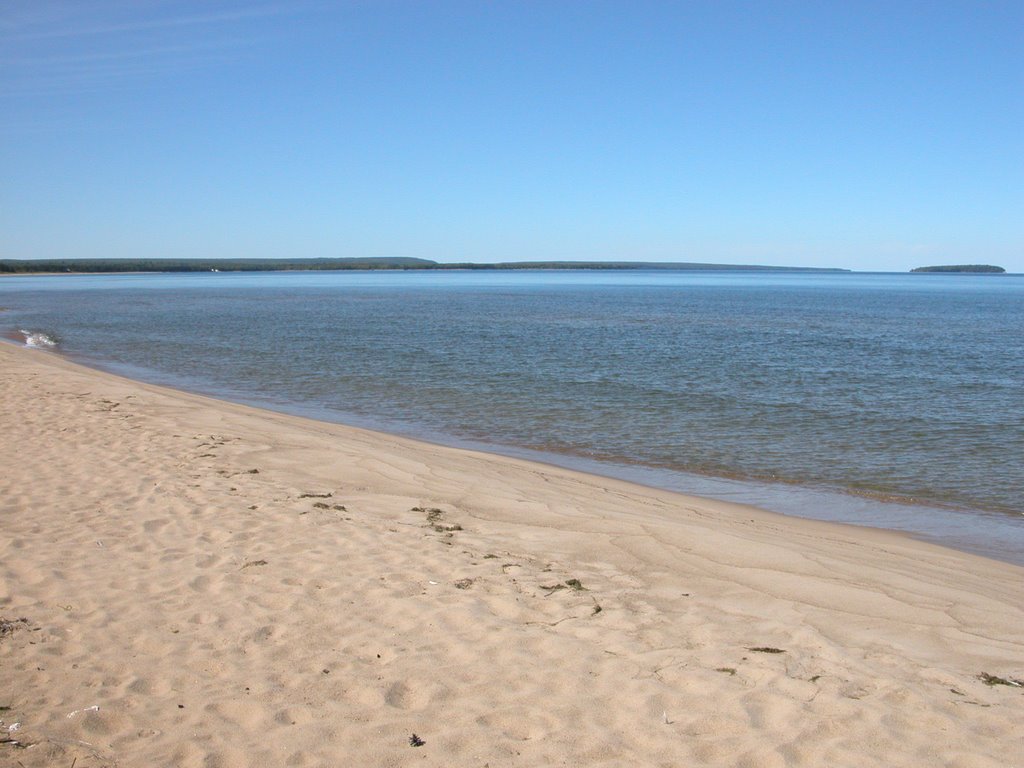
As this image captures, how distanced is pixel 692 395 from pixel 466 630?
15.4 m

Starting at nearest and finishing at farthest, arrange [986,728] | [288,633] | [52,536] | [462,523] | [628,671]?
1. [986,728]
2. [628,671]
3. [288,633]
4. [52,536]
5. [462,523]

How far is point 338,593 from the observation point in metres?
5.89

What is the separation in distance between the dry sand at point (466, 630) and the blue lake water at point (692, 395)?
2.87 metres

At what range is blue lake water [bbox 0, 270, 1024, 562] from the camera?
11891 mm

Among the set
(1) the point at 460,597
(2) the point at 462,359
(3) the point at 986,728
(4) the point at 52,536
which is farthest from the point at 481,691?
(2) the point at 462,359

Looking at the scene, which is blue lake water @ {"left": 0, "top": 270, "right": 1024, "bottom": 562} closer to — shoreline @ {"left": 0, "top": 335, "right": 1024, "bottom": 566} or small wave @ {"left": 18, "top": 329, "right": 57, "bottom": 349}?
shoreline @ {"left": 0, "top": 335, "right": 1024, "bottom": 566}

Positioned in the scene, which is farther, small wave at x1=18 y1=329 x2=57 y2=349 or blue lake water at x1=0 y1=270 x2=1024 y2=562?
small wave at x1=18 y1=329 x2=57 y2=349

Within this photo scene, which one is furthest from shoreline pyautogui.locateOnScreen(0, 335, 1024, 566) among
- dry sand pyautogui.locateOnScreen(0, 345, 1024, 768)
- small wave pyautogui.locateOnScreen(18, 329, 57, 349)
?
small wave pyautogui.locateOnScreen(18, 329, 57, 349)

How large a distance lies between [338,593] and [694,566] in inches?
120

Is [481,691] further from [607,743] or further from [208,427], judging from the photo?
[208,427]

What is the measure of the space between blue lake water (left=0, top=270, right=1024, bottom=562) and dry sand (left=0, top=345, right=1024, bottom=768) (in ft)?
9.41

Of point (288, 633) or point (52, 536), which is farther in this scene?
point (52, 536)

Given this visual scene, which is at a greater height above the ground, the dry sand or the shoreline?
the dry sand

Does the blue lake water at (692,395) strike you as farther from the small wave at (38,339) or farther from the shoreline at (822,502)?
the small wave at (38,339)
